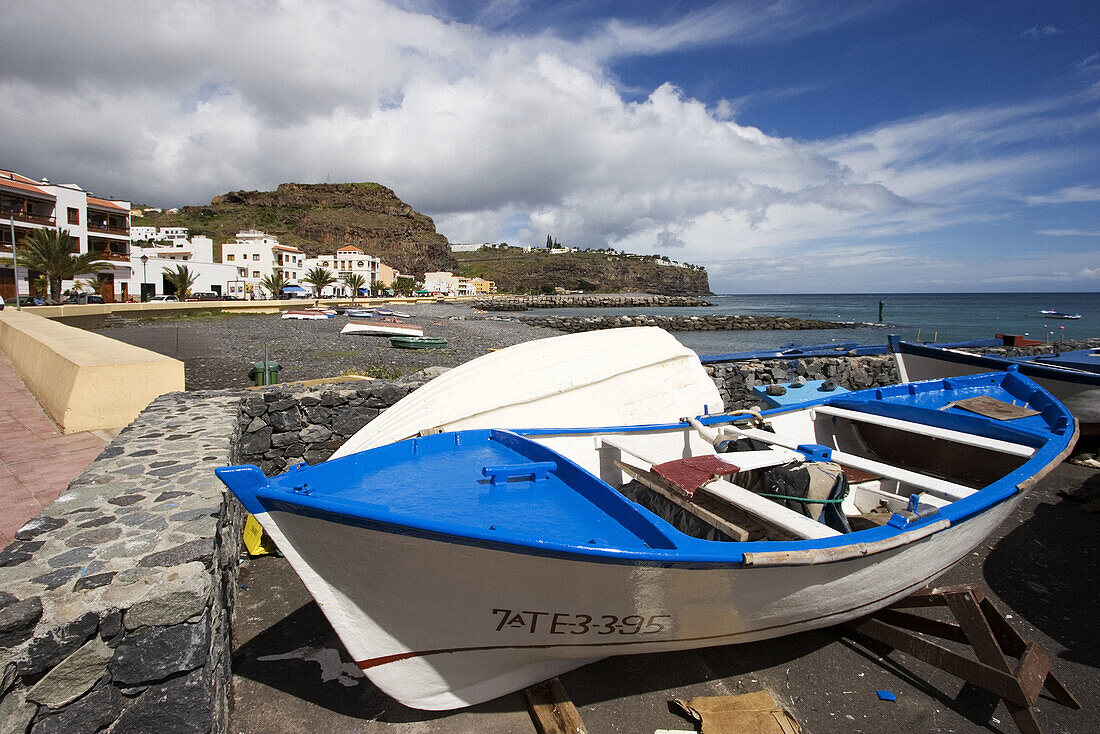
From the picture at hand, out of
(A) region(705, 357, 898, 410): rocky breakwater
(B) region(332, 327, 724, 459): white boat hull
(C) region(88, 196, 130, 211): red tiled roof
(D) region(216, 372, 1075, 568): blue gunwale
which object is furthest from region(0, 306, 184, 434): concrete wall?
(C) region(88, 196, 130, 211): red tiled roof

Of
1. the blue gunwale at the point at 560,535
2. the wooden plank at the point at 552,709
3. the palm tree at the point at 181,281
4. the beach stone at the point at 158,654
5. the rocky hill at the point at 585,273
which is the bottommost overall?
the wooden plank at the point at 552,709

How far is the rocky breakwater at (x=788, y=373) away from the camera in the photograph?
1202 cm

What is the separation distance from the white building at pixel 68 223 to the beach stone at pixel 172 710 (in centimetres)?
4384

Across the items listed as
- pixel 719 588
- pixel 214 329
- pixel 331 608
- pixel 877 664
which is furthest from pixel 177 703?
pixel 214 329

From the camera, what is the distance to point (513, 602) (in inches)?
118

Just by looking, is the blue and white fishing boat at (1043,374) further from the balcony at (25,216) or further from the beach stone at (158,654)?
the balcony at (25,216)

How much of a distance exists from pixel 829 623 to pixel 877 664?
0.77 metres

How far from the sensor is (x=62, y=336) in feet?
32.5

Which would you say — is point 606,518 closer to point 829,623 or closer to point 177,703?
point 829,623

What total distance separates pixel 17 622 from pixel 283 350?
60.8 feet

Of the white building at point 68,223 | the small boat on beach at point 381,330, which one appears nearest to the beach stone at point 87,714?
the small boat on beach at point 381,330

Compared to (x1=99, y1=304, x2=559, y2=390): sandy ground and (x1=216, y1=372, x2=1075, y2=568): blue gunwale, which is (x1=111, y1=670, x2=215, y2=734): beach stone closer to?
(x1=216, y1=372, x2=1075, y2=568): blue gunwale

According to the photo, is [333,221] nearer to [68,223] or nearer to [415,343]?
[68,223]

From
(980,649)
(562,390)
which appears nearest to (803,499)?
(980,649)
